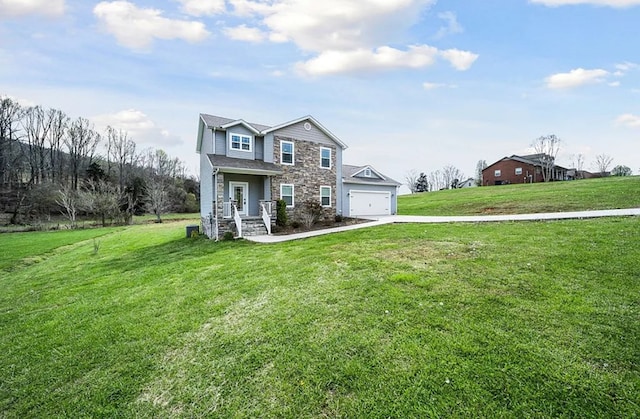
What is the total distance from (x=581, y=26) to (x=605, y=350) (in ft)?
49.4

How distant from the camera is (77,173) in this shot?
42062 millimetres

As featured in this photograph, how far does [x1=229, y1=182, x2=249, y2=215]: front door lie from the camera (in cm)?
1678

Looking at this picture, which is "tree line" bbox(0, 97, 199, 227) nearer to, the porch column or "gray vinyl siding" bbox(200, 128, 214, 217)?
"gray vinyl siding" bbox(200, 128, 214, 217)

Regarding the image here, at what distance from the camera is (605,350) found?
3.34 metres

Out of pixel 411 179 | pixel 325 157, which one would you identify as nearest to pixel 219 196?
pixel 325 157

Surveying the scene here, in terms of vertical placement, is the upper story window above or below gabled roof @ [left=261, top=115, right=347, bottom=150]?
below

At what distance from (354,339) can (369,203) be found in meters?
18.4

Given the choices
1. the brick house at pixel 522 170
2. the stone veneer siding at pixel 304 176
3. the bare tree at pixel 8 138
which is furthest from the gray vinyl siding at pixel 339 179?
the bare tree at pixel 8 138

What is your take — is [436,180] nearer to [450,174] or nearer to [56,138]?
[450,174]

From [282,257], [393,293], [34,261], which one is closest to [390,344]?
[393,293]

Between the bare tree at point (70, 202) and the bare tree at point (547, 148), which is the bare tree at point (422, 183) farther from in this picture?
the bare tree at point (70, 202)

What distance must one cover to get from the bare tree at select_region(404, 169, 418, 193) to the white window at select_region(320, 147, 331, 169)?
162 feet

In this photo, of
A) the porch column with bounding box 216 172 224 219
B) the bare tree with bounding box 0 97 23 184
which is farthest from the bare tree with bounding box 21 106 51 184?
the porch column with bounding box 216 172 224 219

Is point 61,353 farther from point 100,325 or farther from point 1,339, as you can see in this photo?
point 1,339
